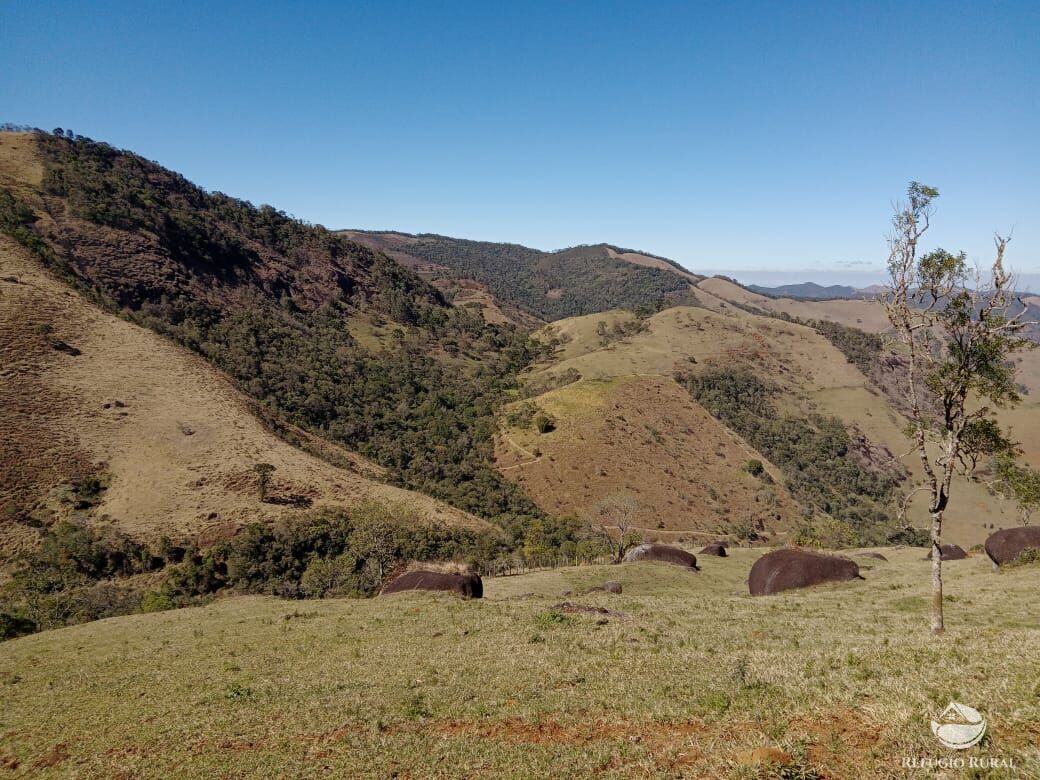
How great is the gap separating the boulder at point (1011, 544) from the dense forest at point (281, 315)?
4905 cm

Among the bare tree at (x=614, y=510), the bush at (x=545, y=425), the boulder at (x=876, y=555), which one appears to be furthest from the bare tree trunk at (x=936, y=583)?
the bush at (x=545, y=425)

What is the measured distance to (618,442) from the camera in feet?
313

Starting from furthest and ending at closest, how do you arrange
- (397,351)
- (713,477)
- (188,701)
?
(397,351) < (713,477) < (188,701)

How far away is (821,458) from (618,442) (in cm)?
5382

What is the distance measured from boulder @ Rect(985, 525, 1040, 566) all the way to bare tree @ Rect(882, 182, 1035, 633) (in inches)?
736

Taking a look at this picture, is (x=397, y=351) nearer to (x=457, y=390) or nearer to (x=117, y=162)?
(x=457, y=390)

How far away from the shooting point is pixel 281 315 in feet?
422

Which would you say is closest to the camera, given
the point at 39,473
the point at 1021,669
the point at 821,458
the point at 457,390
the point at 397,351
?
the point at 1021,669

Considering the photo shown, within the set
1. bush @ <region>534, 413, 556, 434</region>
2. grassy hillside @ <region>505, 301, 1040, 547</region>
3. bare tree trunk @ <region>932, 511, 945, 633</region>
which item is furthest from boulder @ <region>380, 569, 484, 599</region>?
bush @ <region>534, 413, 556, 434</region>

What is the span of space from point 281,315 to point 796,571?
12760cm

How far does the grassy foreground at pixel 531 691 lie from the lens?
25.6 feet

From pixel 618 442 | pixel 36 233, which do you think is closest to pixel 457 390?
pixel 618 442

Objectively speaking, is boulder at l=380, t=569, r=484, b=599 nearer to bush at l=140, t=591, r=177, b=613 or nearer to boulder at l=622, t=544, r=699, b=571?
boulder at l=622, t=544, r=699, b=571

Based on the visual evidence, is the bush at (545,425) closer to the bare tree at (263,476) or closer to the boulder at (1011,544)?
the bare tree at (263,476)
